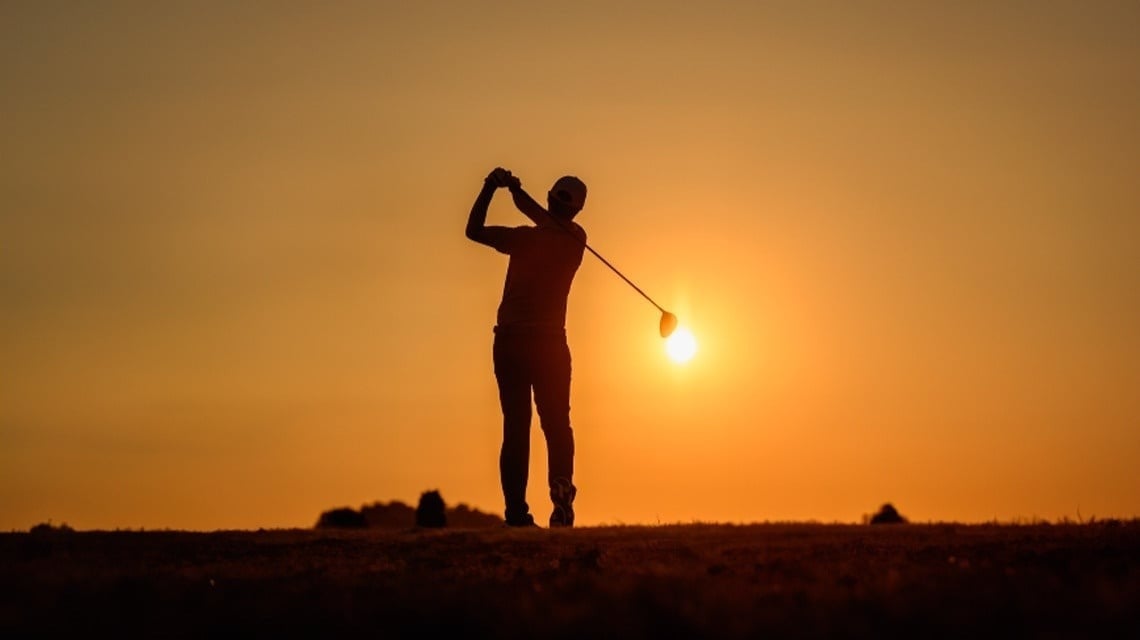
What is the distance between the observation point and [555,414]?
72.9 feet

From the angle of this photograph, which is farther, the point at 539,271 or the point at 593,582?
the point at 539,271

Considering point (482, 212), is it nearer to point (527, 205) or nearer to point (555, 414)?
point (527, 205)

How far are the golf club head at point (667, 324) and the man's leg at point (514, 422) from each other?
2770mm

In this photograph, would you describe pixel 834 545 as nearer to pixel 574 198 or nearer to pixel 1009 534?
pixel 1009 534

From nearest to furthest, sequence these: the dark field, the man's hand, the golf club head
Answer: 1. the dark field
2. the man's hand
3. the golf club head

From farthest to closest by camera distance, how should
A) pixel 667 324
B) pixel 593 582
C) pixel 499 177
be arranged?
pixel 667 324, pixel 499 177, pixel 593 582

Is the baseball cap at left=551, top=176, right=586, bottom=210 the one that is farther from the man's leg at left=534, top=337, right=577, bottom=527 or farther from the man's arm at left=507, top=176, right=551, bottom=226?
the man's leg at left=534, top=337, right=577, bottom=527

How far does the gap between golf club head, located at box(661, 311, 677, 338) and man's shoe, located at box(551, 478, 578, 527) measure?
2974mm

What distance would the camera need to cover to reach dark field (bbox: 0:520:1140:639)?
10.0m

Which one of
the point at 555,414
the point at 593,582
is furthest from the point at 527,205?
the point at 593,582

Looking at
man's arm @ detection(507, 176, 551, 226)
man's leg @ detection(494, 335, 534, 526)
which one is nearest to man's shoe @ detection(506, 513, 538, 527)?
man's leg @ detection(494, 335, 534, 526)

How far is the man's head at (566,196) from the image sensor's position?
22109 mm

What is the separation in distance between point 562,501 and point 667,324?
342cm

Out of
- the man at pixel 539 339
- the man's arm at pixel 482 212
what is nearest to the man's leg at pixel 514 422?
the man at pixel 539 339
